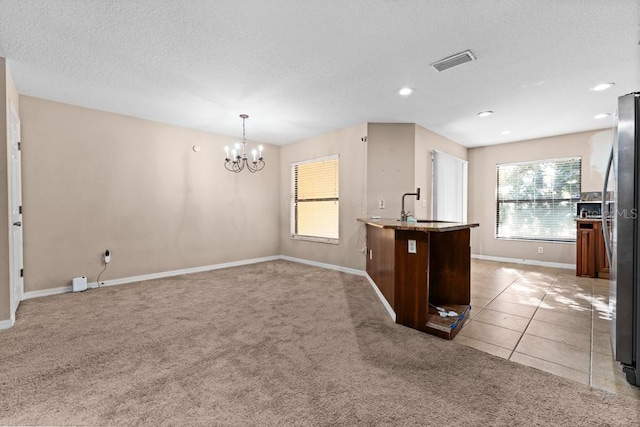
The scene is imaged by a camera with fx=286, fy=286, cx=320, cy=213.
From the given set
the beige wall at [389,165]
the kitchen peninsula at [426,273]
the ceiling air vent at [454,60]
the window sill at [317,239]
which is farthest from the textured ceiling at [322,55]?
the window sill at [317,239]

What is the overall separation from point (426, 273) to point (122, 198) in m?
4.43

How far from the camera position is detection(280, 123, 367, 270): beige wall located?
4840mm

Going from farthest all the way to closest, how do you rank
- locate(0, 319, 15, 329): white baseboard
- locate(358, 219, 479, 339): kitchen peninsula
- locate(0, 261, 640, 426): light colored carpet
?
→ 1. locate(0, 319, 15, 329): white baseboard
2. locate(358, 219, 479, 339): kitchen peninsula
3. locate(0, 261, 640, 426): light colored carpet

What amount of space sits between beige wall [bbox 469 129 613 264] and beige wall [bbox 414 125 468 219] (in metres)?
1.60

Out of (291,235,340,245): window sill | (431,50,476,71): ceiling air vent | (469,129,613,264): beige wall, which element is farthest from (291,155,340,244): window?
(469,129,613,264): beige wall

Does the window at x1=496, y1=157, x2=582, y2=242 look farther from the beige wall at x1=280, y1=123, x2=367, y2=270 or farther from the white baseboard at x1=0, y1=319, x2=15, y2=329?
the white baseboard at x1=0, y1=319, x2=15, y2=329

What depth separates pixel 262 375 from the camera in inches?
Answer: 75.5

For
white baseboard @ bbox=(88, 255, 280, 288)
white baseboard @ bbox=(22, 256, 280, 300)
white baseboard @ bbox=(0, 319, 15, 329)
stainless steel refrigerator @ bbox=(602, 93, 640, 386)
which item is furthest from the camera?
white baseboard @ bbox=(88, 255, 280, 288)

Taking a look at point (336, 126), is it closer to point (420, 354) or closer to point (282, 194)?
point (282, 194)

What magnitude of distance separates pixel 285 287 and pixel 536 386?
2.94 meters

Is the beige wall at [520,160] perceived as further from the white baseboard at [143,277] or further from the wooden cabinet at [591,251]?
the white baseboard at [143,277]

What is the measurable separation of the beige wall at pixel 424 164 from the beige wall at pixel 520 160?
5.25 feet

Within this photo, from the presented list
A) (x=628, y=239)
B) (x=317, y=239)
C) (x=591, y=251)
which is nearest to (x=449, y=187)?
(x=591, y=251)

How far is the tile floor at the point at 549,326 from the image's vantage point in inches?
79.7
